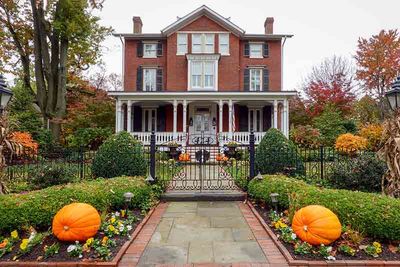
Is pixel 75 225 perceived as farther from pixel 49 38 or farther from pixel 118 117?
pixel 49 38

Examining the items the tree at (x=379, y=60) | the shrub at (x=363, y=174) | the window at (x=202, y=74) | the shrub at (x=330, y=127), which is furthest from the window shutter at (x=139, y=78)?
the tree at (x=379, y=60)

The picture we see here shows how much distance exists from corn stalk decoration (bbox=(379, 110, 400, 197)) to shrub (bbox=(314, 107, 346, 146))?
12.7 metres

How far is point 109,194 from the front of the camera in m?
5.76

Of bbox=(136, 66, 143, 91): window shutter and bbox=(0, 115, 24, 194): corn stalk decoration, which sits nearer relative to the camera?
bbox=(0, 115, 24, 194): corn stalk decoration

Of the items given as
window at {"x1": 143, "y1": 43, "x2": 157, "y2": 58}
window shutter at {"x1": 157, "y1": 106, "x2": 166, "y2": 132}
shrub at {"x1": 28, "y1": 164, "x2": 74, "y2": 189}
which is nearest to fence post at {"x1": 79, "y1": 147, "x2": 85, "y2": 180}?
shrub at {"x1": 28, "y1": 164, "x2": 74, "y2": 189}

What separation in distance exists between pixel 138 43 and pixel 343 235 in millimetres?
20922

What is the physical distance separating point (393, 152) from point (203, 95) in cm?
1383

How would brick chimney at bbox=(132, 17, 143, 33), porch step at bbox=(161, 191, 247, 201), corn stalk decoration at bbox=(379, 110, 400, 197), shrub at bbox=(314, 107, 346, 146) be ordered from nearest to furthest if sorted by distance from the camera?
corn stalk decoration at bbox=(379, 110, 400, 197), porch step at bbox=(161, 191, 247, 201), shrub at bbox=(314, 107, 346, 146), brick chimney at bbox=(132, 17, 143, 33)

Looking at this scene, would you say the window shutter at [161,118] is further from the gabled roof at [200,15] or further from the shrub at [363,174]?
the shrub at [363,174]

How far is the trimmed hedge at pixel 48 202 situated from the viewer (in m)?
4.64

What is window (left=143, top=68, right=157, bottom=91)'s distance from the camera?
21.9 meters

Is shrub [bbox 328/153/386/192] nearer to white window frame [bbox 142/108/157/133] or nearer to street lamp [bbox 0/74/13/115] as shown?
street lamp [bbox 0/74/13/115]

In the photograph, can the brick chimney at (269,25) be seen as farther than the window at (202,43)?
Yes

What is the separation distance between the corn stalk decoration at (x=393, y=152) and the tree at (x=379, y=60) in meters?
19.8
